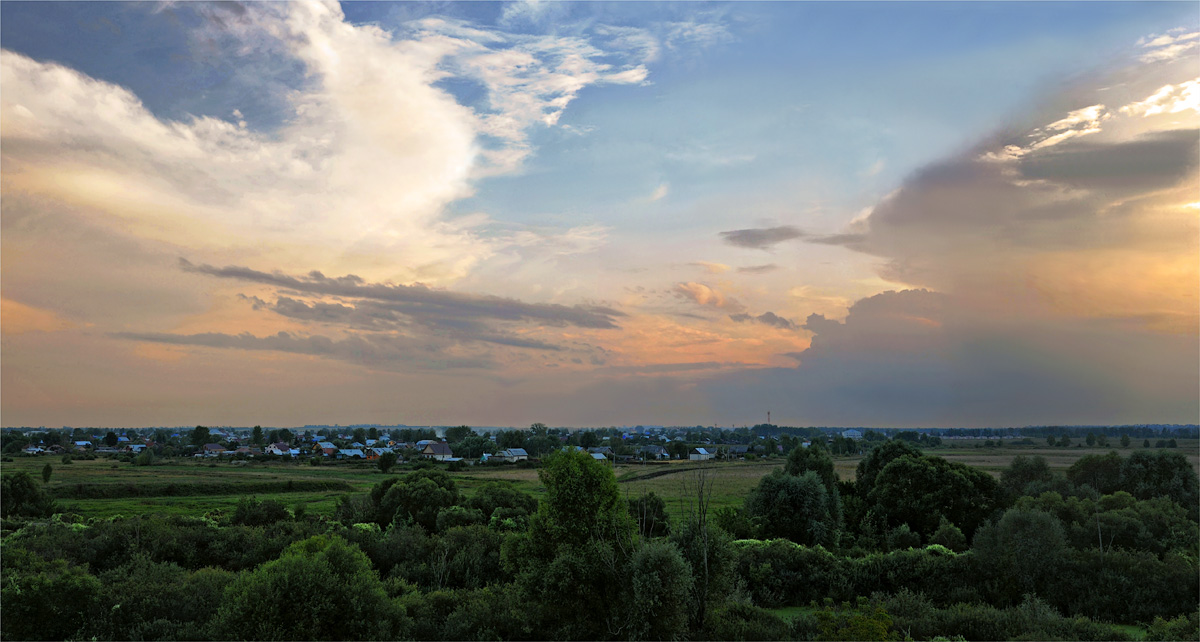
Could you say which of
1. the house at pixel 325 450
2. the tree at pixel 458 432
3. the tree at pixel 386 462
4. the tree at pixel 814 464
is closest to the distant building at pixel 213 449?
the house at pixel 325 450

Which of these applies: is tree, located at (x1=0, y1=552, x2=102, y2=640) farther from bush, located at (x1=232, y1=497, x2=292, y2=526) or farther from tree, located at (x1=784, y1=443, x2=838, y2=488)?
tree, located at (x1=784, y1=443, x2=838, y2=488)

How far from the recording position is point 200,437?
144 metres

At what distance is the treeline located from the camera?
47.3 feet

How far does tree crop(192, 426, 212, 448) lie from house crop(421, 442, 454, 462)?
184ft

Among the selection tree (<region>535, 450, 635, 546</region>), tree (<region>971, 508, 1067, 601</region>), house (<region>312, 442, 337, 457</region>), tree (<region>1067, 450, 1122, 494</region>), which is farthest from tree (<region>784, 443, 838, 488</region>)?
house (<region>312, 442, 337, 457</region>)

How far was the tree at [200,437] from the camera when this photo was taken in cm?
14038

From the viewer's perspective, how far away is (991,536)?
22125 millimetres

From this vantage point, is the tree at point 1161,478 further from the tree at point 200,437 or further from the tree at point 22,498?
the tree at point 200,437

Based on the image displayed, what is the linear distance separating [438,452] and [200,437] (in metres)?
64.9

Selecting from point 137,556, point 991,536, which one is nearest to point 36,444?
point 137,556

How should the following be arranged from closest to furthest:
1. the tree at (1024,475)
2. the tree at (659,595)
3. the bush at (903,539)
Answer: the tree at (659,595), the bush at (903,539), the tree at (1024,475)

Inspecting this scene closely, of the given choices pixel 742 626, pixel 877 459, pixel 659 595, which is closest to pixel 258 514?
pixel 659 595

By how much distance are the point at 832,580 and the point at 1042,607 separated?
590 centimetres

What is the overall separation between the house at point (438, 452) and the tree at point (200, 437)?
56230mm
